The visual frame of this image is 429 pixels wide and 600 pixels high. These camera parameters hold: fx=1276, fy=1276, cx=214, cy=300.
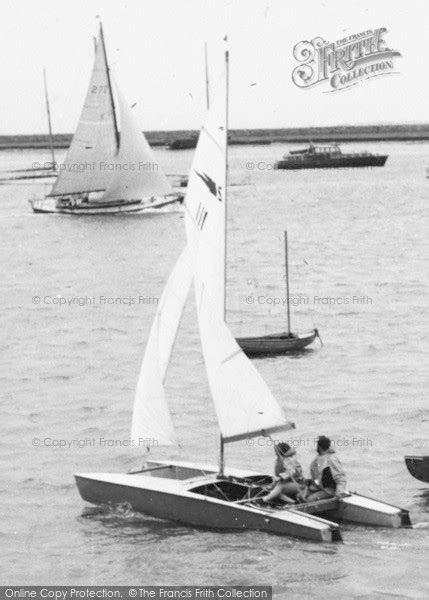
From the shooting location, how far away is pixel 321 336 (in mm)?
42469

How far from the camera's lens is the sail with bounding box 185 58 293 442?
21219 mm

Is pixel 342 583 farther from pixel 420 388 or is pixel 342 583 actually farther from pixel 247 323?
pixel 247 323

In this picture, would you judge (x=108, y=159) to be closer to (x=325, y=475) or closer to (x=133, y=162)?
(x=133, y=162)

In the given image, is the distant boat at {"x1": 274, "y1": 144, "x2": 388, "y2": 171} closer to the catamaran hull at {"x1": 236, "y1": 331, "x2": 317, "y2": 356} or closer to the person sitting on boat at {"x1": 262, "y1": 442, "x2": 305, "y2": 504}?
the catamaran hull at {"x1": 236, "y1": 331, "x2": 317, "y2": 356}

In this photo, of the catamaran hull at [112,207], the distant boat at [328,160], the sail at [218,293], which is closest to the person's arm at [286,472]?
the sail at [218,293]

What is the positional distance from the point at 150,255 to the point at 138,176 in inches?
418

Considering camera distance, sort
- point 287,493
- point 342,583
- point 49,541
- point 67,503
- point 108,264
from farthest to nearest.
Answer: point 108,264 < point 67,503 < point 49,541 < point 287,493 < point 342,583

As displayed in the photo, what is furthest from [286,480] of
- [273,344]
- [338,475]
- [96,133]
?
[96,133]

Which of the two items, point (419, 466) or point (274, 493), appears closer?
point (274, 493)

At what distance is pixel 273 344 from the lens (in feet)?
123

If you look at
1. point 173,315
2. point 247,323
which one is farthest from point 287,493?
point 247,323

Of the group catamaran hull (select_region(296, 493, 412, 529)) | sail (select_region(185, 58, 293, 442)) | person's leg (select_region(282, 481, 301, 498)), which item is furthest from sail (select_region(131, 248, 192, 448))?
catamaran hull (select_region(296, 493, 412, 529))

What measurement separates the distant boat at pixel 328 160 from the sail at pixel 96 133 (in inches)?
2969

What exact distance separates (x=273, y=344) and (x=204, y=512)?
16.4 metres
